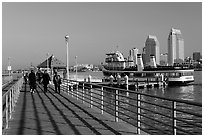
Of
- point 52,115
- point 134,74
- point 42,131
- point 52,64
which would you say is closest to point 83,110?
point 52,115

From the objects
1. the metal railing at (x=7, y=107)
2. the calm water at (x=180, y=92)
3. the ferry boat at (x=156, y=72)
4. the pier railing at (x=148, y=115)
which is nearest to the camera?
the pier railing at (x=148, y=115)

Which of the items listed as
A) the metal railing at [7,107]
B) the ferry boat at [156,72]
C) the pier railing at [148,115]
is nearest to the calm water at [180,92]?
the ferry boat at [156,72]

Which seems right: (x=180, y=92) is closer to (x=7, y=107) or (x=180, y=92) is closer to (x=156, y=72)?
(x=156, y=72)

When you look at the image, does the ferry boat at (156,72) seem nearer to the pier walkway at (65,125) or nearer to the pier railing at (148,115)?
the pier railing at (148,115)

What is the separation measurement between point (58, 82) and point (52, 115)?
9.78 m

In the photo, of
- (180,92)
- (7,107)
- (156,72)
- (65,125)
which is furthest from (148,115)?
(156,72)

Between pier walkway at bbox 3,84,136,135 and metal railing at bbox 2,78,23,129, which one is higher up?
metal railing at bbox 2,78,23,129

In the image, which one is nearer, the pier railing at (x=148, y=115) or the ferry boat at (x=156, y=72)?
the pier railing at (x=148, y=115)

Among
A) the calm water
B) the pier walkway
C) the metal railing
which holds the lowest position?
the calm water

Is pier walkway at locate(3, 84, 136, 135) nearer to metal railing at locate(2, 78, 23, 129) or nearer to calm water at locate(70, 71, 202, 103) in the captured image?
metal railing at locate(2, 78, 23, 129)

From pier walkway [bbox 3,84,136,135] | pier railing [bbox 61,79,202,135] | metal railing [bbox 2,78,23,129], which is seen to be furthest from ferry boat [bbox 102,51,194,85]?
pier walkway [bbox 3,84,136,135]

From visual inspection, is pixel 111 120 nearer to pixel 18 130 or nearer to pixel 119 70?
pixel 18 130

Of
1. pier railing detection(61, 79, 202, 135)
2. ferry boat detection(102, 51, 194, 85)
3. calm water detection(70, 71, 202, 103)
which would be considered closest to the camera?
pier railing detection(61, 79, 202, 135)

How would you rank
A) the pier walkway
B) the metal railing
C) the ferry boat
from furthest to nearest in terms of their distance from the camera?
the ferry boat < the metal railing < the pier walkway
